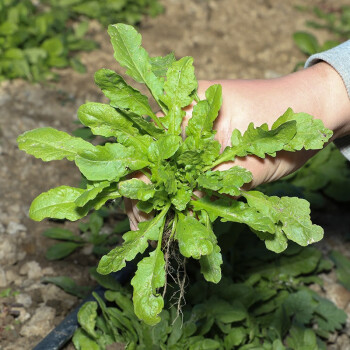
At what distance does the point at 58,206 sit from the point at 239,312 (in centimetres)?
92

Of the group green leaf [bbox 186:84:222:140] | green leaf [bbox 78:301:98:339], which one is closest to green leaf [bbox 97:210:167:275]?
green leaf [bbox 186:84:222:140]

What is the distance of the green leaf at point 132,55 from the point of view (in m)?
1.43

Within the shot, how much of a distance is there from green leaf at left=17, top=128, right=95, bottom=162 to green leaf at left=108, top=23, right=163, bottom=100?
0.23 metres

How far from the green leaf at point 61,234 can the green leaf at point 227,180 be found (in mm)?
1121

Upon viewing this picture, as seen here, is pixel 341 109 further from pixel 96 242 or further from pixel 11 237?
pixel 11 237

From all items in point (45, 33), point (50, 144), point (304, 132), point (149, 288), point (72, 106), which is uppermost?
point (304, 132)

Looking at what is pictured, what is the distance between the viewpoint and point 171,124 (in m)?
1.42

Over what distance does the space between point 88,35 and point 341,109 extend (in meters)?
2.49

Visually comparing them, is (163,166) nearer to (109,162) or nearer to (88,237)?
(109,162)

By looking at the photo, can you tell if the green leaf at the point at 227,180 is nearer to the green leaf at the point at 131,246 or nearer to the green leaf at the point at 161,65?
the green leaf at the point at 131,246

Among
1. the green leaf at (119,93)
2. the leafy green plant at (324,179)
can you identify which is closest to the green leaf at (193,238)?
the green leaf at (119,93)

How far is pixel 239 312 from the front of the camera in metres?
2.00

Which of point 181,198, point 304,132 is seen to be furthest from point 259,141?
point 181,198

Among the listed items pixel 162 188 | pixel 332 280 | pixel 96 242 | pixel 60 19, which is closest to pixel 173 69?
pixel 162 188
